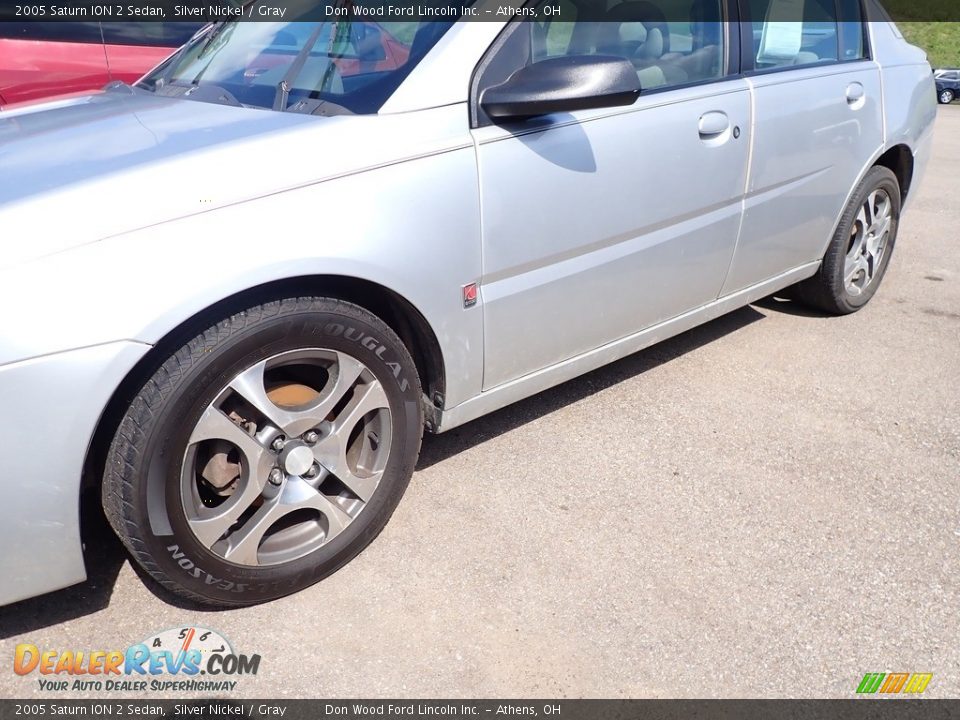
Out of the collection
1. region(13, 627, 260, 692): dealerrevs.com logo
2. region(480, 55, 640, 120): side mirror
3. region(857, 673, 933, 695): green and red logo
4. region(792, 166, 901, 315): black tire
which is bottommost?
region(857, 673, 933, 695): green and red logo

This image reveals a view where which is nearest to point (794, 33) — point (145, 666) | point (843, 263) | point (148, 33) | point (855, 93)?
point (855, 93)

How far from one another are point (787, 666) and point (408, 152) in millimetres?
1620

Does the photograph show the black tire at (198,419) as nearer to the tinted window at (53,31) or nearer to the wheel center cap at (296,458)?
the wheel center cap at (296,458)

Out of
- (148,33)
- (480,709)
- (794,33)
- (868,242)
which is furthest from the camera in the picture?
(148,33)

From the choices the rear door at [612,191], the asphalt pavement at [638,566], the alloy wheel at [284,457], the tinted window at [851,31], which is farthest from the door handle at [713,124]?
the alloy wheel at [284,457]

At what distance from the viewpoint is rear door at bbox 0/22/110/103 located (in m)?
4.86

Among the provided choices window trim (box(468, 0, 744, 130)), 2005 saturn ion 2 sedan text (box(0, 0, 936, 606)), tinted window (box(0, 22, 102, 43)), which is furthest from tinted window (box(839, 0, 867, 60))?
tinted window (box(0, 22, 102, 43))

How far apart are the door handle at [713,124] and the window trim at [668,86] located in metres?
0.13

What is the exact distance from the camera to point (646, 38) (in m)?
3.05

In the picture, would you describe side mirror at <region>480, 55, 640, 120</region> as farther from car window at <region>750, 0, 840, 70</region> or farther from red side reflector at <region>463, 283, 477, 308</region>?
car window at <region>750, 0, 840, 70</region>

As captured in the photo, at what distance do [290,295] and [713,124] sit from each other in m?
1.70

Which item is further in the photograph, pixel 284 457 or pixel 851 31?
pixel 851 31

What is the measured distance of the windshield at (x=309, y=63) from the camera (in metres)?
Answer: 2.44

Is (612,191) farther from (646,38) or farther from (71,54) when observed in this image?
(71,54)
